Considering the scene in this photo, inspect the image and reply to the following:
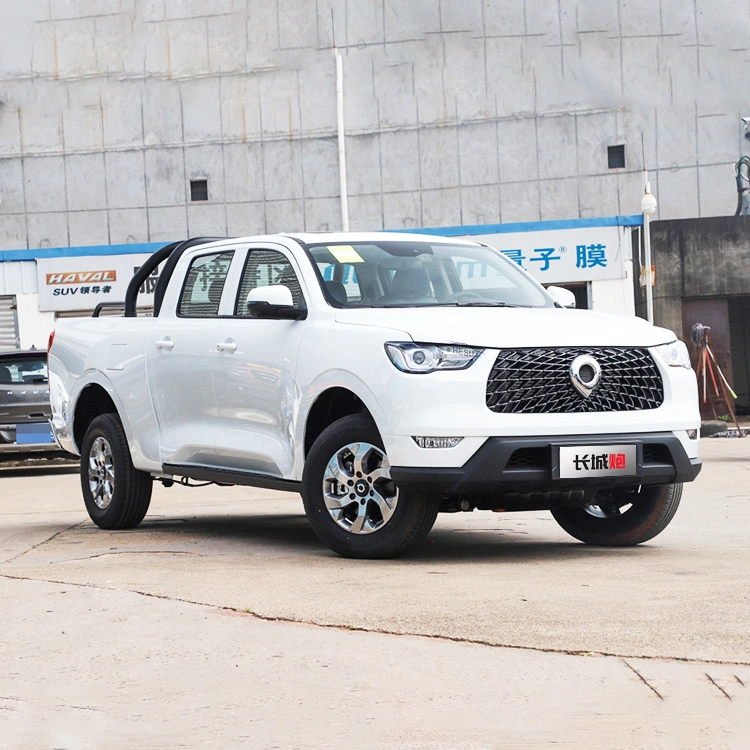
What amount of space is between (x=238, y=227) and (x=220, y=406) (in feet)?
109

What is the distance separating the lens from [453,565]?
7312 mm

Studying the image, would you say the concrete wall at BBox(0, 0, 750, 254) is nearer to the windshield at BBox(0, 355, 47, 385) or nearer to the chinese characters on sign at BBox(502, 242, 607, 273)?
the chinese characters on sign at BBox(502, 242, 607, 273)

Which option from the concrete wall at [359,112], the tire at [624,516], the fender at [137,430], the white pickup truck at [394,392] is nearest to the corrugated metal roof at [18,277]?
the concrete wall at [359,112]

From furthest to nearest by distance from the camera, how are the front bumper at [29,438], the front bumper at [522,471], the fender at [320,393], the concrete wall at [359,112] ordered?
1. the concrete wall at [359,112]
2. the front bumper at [29,438]
3. the fender at [320,393]
4. the front bumper at [522,471]

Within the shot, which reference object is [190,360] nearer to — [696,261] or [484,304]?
[484,304]

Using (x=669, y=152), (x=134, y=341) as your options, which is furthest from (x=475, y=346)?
(x=669, y=152)

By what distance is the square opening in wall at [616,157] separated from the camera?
39.4 meters

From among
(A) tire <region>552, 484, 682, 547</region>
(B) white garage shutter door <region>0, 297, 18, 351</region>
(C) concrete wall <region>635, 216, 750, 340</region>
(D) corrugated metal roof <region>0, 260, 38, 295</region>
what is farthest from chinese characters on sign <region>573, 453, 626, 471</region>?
(B) white garage shutter door <region>0, 297, 18, 351</region>

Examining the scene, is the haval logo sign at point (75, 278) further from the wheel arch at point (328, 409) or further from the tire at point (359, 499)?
the tire at point (359, 499)

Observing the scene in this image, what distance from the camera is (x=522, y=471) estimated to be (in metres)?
7.06

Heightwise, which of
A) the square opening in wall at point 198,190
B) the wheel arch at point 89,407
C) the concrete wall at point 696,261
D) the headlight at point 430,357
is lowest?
the wheel arch at point 89,407

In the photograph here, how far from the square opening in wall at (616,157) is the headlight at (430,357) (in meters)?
33.5

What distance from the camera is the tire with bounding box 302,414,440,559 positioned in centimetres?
724

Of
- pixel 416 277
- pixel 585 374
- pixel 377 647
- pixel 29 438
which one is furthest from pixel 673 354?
pixel 29 438
